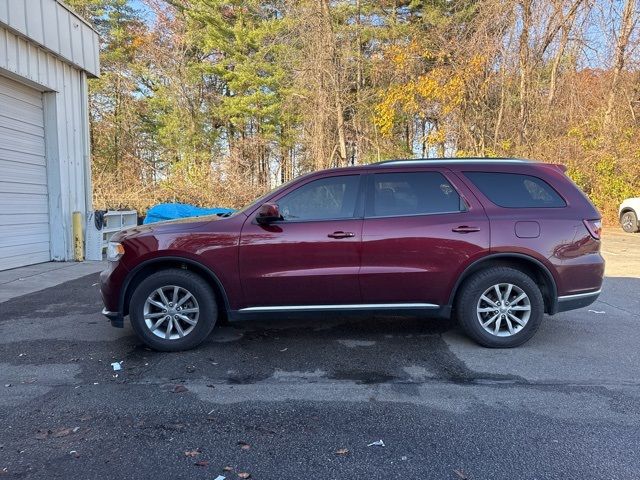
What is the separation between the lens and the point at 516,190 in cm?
455

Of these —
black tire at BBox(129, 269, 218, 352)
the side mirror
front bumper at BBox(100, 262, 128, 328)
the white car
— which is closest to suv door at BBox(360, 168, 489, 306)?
the side mirror

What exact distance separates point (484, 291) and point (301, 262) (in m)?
1.81

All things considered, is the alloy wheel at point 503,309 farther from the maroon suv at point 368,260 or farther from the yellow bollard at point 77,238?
the yellow bollard at point 77,238

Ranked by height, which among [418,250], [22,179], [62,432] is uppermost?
[22,179]

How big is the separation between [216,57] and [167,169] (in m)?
7.28

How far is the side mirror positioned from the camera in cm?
428

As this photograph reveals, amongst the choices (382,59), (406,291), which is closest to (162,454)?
(406,291)

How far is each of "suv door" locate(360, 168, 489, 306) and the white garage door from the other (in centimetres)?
774

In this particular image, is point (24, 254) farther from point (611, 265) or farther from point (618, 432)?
point (611, 265)

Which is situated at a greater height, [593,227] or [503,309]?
[593,227]

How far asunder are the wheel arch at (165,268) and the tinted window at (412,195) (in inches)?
65.1

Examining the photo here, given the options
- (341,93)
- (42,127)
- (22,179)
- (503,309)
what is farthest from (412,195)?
(341,93)

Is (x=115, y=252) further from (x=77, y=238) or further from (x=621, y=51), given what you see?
(x=621, y=51)

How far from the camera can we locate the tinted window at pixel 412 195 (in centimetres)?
448
